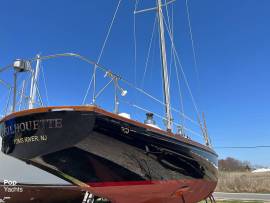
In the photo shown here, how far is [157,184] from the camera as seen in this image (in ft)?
23.7

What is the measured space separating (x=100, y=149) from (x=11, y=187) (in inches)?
205

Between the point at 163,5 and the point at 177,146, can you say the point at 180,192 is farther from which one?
the point at 163,5

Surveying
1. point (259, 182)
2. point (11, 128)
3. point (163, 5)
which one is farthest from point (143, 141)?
point (259, 182)

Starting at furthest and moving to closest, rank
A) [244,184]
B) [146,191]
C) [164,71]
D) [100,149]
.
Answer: [244,184], [164,71], [146,191], [100,149]

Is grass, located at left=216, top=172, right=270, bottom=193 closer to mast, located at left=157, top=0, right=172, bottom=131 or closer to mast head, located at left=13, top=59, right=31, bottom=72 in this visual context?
mast, located at left=157, top=0, right=172, bottom=131

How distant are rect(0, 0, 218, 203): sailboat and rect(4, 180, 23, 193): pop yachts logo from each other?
3309 mm

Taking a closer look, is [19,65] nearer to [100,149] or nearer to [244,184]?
[100,149]

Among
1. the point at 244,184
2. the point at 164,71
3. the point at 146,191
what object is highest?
the point at 164,71

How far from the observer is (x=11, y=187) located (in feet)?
34.3

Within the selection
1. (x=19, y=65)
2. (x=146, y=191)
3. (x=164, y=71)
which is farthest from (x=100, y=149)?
(x=164, y=71)

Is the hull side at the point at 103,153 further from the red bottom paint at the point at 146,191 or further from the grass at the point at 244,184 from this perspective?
the grass at the point at 244,184

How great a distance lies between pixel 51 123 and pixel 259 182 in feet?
75.5

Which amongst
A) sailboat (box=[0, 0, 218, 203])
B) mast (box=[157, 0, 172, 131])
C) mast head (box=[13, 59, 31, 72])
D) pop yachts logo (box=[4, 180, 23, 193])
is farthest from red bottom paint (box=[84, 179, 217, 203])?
pop yachts logo (box=[4, 180, 23, 193])

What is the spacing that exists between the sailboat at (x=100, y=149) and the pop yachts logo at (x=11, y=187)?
331 cm
